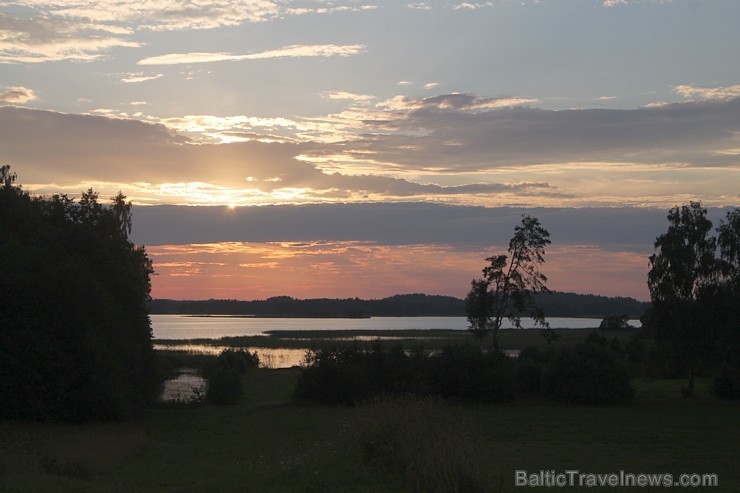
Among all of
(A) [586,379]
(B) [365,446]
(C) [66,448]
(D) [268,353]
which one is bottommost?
(D) [268,353]

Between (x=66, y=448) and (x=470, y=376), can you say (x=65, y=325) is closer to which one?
(x=66, y=448)

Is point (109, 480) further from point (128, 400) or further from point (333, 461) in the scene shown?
point (128, 400)

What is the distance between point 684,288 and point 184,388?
3171 centimetres

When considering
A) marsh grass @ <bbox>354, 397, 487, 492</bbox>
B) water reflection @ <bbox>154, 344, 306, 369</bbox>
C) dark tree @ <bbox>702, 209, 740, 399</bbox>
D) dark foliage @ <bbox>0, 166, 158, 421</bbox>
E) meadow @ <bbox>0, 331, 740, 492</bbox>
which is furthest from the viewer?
water reflection @ <bbox>154, 344, 306, 369</bbox>

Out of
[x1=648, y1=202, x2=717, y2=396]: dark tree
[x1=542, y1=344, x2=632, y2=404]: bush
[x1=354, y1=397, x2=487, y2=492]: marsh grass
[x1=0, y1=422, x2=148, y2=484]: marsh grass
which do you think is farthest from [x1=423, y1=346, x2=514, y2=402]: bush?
[x1=354, y1=397, x2=487, y2=492]: marsh grass

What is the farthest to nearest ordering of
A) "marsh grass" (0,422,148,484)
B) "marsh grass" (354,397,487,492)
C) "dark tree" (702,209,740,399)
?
"dark tree" (702,209,740,399), "marsh grass" (0,422,148,484), "marsh grass" (354,397,487,492)

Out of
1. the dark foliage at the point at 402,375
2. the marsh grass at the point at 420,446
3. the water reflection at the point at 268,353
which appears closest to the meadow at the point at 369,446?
the marsh grass at the point at 420,446

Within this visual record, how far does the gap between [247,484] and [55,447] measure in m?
9.37

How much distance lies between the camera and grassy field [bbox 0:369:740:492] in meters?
15.1

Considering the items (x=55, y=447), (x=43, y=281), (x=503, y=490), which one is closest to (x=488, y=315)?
(x=43, y=281)

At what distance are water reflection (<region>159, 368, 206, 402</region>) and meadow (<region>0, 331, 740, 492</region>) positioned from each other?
281cm

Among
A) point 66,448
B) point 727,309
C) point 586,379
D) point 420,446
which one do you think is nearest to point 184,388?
point 586,379

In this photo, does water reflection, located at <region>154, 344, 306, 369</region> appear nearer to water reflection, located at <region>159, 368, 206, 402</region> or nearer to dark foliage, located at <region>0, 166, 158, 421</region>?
water reflection, located at <region>159, 368, 206, 402</region>

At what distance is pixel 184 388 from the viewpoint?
49781 millimetres
